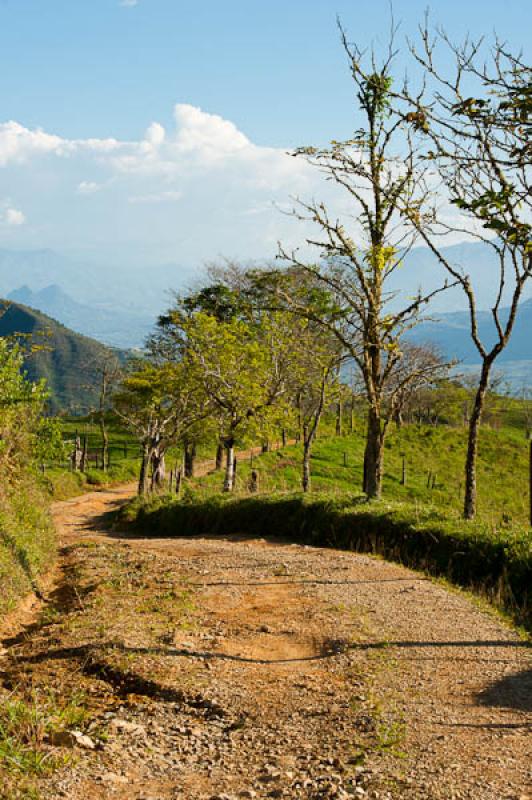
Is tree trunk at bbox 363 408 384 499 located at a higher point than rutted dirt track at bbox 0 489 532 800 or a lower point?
higher

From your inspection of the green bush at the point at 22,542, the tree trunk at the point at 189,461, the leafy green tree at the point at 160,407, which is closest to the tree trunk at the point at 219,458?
the tree trunk at the point at 189,461

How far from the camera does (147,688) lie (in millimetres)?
7301

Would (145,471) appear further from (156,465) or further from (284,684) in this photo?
(284,684)

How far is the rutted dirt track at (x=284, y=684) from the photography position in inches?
211

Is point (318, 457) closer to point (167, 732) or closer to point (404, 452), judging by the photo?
point (404, 452)

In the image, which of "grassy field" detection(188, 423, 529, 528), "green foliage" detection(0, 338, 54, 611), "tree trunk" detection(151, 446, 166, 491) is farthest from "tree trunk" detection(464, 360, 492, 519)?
"tree trunk" detection(151, 446, 166, 491)

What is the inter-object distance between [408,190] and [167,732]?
13132mm

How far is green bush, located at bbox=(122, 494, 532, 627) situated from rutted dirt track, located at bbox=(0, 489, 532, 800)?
3.12 feet

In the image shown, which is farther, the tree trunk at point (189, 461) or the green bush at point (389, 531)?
the tree trunk at point (189, 461)

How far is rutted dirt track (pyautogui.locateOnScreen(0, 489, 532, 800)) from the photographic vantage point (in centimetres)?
536

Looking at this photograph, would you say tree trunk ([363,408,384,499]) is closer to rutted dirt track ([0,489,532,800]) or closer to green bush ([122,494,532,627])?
green bush ([122,494,532,627])

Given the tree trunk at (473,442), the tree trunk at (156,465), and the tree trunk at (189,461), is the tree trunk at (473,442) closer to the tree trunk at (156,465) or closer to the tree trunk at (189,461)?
the tree trunk at (156,465)

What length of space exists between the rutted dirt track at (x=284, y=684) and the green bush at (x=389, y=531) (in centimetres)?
95

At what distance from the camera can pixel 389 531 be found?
14.7m
